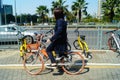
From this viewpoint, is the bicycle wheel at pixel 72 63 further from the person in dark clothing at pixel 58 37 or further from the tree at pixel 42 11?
the tree at pixel 42 11

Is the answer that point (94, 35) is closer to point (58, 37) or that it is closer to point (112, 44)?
point (112, 44)

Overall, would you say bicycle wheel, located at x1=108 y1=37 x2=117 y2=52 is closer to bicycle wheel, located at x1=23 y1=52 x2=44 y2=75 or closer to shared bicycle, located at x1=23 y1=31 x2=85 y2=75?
shared bicycle, located at x1=23 y1=31 x2=85 y2=75

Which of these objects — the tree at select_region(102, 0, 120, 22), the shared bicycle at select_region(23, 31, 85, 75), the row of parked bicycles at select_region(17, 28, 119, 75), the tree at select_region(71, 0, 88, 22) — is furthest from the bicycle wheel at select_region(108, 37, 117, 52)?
the tree at select_region(71, 0, 88, 22)

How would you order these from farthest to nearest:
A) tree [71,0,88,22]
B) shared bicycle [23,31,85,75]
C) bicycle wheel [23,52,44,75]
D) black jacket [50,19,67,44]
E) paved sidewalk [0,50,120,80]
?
tree [71,0,88,22] → bicycle wheel [23,52,44,75] → shared bicycle [23,31,85,75] → paved sidewalk [0,50,120,80] → black jacket [50,19,67,44]

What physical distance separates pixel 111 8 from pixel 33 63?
39.1 m

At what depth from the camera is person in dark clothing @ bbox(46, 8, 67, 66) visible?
598cm

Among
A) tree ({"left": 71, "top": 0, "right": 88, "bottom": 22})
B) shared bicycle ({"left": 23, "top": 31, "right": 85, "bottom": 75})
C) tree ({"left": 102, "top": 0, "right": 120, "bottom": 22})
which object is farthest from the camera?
tree ({"left": 71, "top": 0, "right": 88, "bottom": 22})

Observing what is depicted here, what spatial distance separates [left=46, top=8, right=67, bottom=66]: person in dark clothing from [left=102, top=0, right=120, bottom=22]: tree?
3783cm

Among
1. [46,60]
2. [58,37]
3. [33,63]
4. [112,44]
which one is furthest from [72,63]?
[112,44]

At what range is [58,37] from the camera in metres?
6.05

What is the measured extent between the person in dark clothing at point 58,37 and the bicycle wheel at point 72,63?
0.88ft

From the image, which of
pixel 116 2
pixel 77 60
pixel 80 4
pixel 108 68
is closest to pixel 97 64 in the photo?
pixel 108 68

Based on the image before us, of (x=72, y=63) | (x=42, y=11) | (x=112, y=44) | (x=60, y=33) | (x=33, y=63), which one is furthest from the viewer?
(x=42, y=11)

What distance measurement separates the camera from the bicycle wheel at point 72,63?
632 cm
